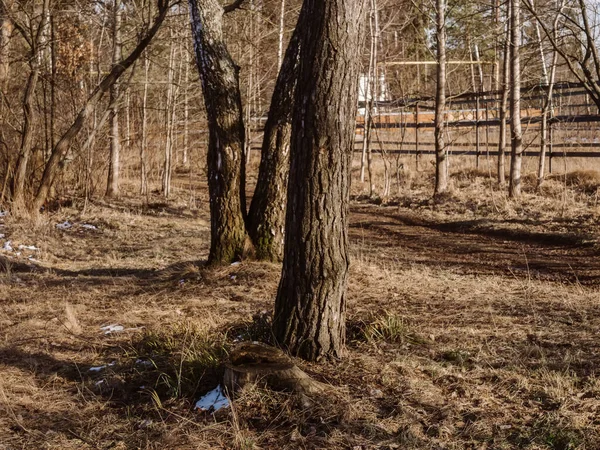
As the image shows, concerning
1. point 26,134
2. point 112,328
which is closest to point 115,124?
point 26,134

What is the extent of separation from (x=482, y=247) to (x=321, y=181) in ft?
21.0

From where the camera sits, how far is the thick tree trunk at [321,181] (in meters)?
4.70

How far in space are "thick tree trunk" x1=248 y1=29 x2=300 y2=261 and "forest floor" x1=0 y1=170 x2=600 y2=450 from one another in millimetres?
437

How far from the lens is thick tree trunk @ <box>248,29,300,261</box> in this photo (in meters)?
7.67

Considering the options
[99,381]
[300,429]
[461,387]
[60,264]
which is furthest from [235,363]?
[60,264]

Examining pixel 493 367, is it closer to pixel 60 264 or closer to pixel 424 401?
pixel 424 401

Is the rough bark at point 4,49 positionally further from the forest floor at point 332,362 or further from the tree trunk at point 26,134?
the forest floor at point 332,362

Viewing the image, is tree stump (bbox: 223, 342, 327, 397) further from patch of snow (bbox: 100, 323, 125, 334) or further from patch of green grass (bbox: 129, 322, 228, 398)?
patch of snow (bbox: 100, 323, 125, 334)

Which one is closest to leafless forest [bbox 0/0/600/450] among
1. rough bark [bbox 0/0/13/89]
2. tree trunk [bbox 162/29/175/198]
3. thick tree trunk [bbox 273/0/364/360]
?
thick tree trunk [bbox 273/0/364/360]

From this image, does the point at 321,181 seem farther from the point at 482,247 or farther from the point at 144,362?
the point at 482,247

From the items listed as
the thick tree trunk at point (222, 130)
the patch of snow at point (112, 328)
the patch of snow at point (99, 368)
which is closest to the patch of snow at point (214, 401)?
the patch of snow at point (99, 368)

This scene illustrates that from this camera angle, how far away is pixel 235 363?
14.7ft

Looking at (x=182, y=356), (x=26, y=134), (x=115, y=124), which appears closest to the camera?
(x=182, y=356)

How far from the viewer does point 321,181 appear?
476 cm
